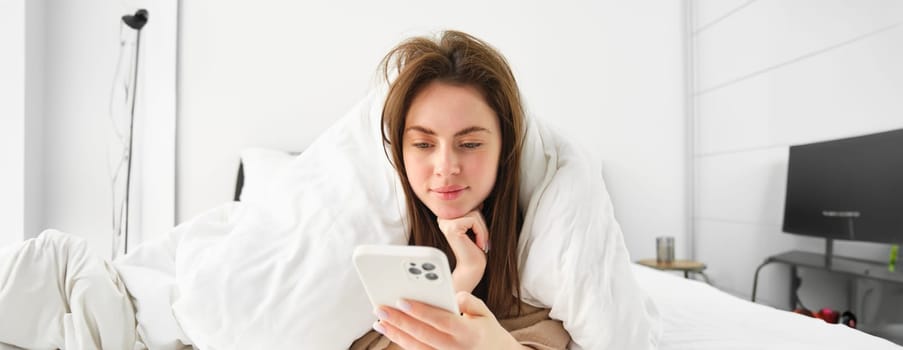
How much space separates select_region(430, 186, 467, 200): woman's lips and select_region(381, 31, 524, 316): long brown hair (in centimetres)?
8

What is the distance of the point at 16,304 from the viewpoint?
0.81m

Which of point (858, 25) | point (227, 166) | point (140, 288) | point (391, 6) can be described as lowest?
point (140, 288)

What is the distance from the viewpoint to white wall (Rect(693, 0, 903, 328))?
1841 mm

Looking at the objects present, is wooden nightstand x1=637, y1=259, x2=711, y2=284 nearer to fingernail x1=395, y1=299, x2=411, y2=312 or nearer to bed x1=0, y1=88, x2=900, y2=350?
bed x1=0, y1=88, x2=900, y2=350

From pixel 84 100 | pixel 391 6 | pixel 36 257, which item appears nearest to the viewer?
pixel 36 257

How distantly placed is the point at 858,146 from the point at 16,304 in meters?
2.36

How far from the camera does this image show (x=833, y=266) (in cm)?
184

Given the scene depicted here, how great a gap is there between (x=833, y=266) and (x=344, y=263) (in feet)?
6.08

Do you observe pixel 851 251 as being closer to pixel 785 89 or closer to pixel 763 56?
pixel 785 89

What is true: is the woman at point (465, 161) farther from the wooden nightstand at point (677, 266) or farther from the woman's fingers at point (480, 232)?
the wooden nightstand at point (677, 266)

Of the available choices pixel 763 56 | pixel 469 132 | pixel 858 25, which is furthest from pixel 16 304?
pixel 763 56

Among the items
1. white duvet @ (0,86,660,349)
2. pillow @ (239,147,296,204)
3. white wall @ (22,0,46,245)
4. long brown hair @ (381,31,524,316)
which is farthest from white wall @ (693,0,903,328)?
white wall @ (22,0,46,245)

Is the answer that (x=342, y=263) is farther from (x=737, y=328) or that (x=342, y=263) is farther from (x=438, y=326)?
(x=737, y=328)

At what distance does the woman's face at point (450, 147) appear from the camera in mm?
817
